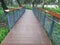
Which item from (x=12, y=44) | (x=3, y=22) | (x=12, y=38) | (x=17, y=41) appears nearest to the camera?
(x=12, y=44)

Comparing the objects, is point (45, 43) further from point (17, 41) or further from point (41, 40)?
point (17, 41)

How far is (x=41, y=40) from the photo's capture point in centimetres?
875

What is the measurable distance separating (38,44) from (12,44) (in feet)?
3.37

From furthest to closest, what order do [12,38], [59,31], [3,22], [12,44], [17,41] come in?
[3,22]
[12,38]
[17,41]
[12,44]
[59,31]

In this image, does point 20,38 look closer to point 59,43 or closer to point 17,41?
point 17,41

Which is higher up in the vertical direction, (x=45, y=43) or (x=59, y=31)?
(x=59, y=31)

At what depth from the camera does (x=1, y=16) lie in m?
18.0

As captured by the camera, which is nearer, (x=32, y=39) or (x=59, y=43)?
(x=59, y=43)

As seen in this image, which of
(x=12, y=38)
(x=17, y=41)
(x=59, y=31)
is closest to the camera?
(x=59, y=31)

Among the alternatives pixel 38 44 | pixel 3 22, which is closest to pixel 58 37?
pixel 38 44

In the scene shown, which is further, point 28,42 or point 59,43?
point 28,42

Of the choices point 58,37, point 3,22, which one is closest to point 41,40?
point 58,37

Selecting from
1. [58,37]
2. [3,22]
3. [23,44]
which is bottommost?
[3,22]

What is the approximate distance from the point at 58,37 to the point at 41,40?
2.02 metres
